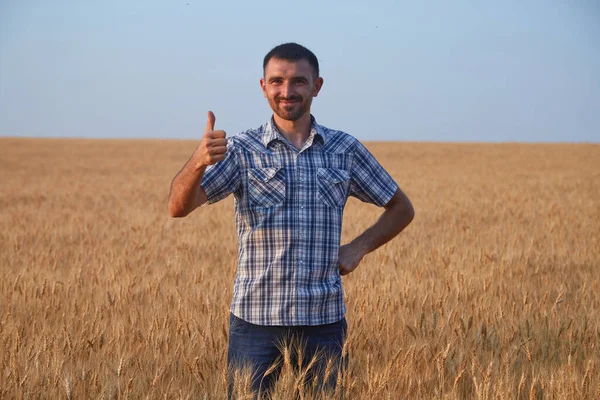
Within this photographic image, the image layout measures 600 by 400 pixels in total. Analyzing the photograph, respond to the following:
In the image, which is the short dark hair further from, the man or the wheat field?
the wheat field

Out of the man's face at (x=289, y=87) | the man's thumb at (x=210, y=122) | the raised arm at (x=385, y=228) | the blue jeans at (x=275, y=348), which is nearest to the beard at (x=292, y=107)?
the man's face at (x=289, y=87)

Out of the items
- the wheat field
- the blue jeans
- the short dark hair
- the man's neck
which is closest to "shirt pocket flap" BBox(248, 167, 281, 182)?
the man's neck

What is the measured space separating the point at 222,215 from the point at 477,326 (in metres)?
7.18

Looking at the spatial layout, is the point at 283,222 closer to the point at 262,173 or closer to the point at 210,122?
the point at 262,173

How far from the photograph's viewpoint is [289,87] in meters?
2.28

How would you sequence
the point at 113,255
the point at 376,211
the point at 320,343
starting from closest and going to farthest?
the point at 320,343
the point at 113,255
the point at 376,211

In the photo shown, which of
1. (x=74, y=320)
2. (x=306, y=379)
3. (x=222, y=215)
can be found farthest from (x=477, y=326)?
(x=222, y=215)

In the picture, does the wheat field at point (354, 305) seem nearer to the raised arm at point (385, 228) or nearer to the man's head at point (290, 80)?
the raised arm at point (385, 228)

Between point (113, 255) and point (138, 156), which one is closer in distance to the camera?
point (113, 255)

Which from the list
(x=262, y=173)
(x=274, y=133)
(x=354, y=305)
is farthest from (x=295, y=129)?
(x=354, y=305)

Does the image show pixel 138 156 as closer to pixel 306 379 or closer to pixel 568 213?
pixel 568 213

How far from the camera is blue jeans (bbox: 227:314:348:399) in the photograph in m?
2.28

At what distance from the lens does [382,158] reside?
33312 mm

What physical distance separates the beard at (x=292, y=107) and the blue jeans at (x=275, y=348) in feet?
2.42
